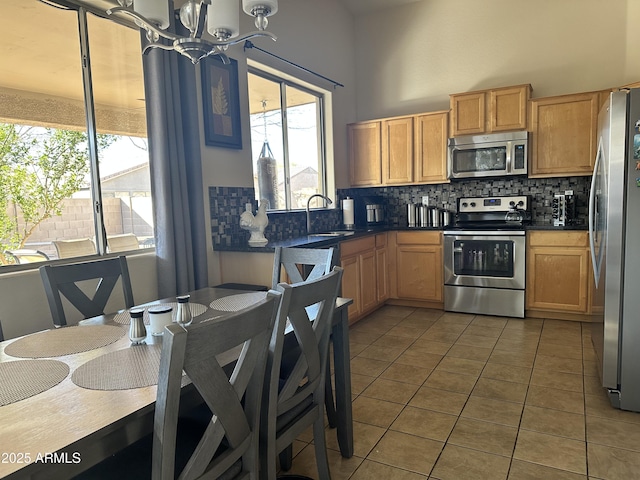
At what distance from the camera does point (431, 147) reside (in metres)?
4.57

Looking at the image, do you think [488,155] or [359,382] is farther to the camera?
[488,155]

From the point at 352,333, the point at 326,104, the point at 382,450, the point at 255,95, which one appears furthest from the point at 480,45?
the point at 382,450

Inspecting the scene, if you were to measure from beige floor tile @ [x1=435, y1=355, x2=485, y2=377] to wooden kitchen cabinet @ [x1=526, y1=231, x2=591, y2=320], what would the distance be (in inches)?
55.1

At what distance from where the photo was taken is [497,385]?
2.67 m

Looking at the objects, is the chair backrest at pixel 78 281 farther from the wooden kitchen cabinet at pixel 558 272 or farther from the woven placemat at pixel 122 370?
the wooden kitchen cabinet at pixel 558 272

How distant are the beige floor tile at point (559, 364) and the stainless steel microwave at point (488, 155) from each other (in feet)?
6.21

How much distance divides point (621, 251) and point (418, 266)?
93.2 inches

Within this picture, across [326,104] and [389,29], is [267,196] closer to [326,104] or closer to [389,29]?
[326,104]

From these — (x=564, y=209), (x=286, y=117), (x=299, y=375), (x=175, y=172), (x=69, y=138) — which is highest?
(x=286, y=117)

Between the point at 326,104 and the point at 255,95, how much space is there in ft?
3.73

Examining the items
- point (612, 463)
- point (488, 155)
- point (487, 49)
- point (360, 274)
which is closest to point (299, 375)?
point (612, 463)

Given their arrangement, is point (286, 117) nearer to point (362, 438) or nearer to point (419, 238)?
point (419, 238)

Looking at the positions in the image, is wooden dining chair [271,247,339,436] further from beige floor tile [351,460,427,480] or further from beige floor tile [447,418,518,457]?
beige floor tile [447,418,518,457]

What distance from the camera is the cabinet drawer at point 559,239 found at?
149 inches
